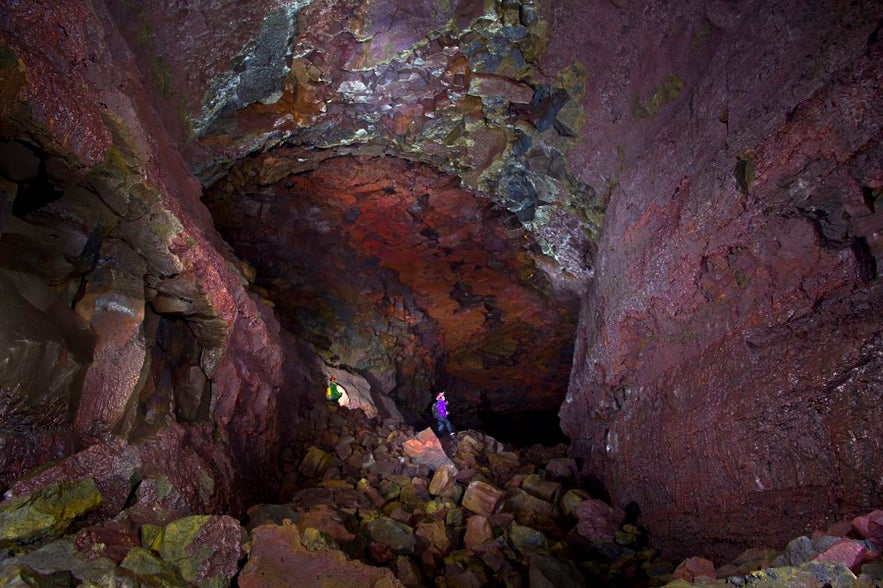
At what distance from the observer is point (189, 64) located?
3631 mm

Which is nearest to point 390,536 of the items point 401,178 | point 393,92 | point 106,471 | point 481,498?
point 481,498

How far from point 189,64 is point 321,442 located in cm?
367

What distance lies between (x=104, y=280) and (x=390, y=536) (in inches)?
91.1

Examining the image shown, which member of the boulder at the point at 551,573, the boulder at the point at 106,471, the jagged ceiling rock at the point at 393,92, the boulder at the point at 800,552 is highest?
the jagged ceiling rock at the point at 393,92

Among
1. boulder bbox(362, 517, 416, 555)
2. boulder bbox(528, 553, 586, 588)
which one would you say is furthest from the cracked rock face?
boulder bbox(362, 517, 416, 555)

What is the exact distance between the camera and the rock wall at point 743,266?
228 cm

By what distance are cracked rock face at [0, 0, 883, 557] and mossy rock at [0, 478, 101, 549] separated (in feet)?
0.46

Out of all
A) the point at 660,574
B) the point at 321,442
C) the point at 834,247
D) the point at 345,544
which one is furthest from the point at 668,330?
the point at 321,442

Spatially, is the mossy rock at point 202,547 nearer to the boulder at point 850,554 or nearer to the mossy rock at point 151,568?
the mossy rock at point 151,568

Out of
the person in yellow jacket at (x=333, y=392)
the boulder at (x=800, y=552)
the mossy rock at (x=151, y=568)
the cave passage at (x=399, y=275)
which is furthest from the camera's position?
the person in yellow jacket at (x=333, y=392)

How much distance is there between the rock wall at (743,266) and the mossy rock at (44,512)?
10.6ft

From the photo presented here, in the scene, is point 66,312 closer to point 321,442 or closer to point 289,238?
point 321,442

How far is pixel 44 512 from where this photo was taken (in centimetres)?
208

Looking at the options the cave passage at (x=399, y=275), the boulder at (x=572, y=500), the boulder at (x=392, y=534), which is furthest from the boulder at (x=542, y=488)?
the cave passage at (x=399, y=275)
